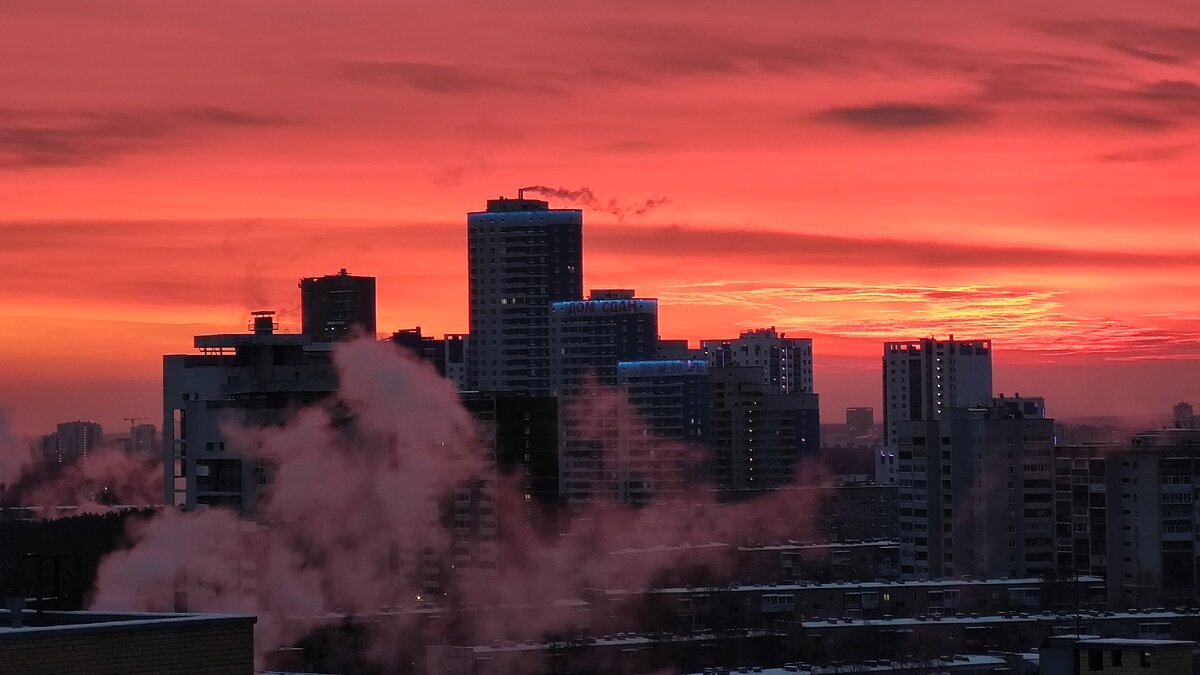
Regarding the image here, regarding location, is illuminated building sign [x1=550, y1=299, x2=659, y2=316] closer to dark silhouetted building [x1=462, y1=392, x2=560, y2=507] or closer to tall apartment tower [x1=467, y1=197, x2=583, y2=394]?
tall apartment tower [x1=467, y1=197, x2=583, y2=394]

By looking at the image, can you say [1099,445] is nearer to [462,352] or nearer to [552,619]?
[552,619]

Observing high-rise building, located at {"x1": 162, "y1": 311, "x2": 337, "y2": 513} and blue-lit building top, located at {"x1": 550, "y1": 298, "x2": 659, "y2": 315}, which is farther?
blue-lit building top, located at {"x1": 550, "y1": 298, "x2": 659, "y2": 315}

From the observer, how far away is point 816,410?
472ft

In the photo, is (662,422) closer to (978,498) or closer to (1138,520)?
(978,498)

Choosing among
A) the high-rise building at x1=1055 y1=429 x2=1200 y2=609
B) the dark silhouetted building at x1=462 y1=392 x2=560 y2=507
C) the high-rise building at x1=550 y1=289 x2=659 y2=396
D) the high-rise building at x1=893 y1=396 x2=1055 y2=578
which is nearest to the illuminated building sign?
the high-rise building at x1=550 y1=289 x2=659 y2=396

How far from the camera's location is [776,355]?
17138 cm

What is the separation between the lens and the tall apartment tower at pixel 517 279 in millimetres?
150125

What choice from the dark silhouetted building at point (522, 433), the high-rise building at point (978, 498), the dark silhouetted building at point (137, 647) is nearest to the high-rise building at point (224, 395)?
the dark silhouetted building at point (522, 433)

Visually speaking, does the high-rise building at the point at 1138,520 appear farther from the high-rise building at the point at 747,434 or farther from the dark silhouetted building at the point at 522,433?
the high-rise building at the point at 747,434

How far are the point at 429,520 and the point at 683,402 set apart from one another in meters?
70.1

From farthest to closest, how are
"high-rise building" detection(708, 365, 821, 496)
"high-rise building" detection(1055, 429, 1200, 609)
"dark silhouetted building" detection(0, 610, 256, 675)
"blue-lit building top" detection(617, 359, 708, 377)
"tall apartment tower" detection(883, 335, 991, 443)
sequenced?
"tall apartment tower" detection(883, 335, 991, 443) → "blue-lit building top" detection(617, 359, 708, 377) → "high-rise building" detection(708, 365, 821, 496) → "high-rise building" detection(1055, 429, 1200, 609) → "dark silhouetted building" detection(0, 610, 256, 675)

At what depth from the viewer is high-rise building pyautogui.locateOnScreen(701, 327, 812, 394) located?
554 feet

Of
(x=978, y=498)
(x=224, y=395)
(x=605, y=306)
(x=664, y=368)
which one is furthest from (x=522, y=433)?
(x=605, y=306)

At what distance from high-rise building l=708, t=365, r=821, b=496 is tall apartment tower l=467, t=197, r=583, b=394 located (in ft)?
65.2
